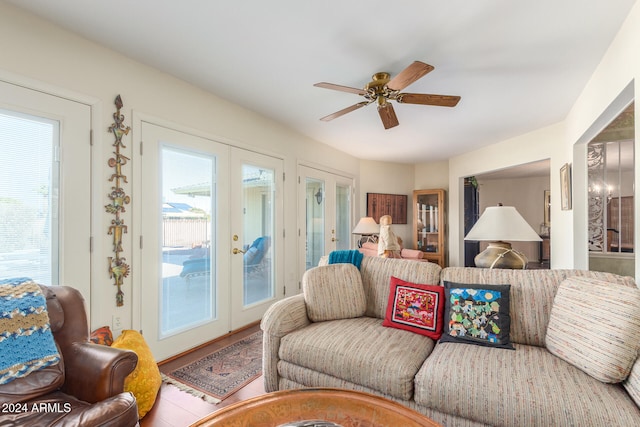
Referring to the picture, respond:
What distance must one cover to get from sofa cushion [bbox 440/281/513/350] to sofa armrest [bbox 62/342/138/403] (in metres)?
1.72

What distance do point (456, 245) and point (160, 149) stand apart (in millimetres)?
5159

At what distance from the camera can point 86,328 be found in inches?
64.5

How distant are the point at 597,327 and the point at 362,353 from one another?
113 centimetres

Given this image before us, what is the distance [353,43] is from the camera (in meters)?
2.12

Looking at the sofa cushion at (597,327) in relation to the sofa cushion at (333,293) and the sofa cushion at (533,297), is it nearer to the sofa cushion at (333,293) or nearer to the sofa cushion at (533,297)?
the sofa cushion at (533,297)

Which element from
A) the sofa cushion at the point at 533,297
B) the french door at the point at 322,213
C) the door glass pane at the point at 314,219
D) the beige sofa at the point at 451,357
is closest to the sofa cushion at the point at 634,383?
the beige sofa at the point at 451,357

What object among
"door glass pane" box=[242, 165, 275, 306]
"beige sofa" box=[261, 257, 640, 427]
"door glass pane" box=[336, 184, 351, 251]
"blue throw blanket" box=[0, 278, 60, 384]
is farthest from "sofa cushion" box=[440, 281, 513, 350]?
"door glass pane" box=[336, 184, 351, 251]

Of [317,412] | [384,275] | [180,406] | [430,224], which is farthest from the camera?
[430,224]

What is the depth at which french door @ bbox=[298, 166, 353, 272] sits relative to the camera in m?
4.33

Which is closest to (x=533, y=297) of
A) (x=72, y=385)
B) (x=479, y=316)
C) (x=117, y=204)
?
(x=479, y=316)

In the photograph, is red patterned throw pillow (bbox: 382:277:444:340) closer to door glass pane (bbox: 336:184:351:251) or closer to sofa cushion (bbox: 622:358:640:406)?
sofa cushion (bbox: 622:358:640:406)

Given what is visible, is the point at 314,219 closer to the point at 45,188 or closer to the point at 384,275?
the point at 384,275

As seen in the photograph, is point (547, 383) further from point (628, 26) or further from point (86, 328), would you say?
point (86, 328)

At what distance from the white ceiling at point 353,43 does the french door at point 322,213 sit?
1395mm
